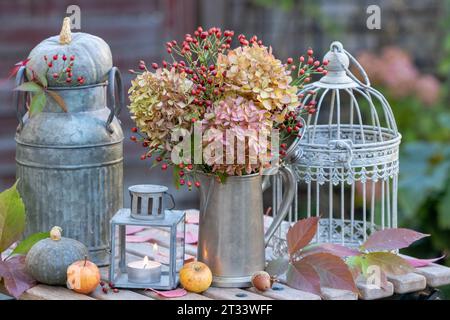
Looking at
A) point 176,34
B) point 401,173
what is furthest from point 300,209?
point 176,34

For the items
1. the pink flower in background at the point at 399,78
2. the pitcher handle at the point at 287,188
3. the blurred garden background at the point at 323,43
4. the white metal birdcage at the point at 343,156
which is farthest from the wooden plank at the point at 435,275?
the pink flower in background at the point at 399,78

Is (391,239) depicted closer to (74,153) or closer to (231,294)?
(231,294)

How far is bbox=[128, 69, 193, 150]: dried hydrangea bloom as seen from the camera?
6.61 ft

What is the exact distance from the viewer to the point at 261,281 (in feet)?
6.81

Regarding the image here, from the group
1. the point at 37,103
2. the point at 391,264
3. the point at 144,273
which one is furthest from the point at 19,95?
the point at 391,264

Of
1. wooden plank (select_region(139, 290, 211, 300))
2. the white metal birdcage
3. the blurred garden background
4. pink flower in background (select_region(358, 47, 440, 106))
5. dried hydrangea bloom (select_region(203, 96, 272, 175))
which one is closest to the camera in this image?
dried hydrangea bloom (select_region(203, 96, 272, 175))

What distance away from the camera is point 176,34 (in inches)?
194

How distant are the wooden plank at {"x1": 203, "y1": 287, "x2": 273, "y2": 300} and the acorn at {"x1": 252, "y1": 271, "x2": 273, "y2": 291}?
19mm

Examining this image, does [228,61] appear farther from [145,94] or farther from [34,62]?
[34,62]

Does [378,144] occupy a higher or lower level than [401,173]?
higher

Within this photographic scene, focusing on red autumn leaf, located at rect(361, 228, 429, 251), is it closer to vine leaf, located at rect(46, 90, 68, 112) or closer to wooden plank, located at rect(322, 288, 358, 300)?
wooden plank, located at rect(322, 288, 358, 300)

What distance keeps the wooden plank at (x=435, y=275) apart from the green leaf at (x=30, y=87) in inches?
40.6

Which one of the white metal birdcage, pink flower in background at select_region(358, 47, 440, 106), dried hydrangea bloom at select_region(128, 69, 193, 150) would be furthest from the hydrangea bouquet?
pink flower in background at select_region(358, 47, 440, 106)

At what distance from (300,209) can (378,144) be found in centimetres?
259
